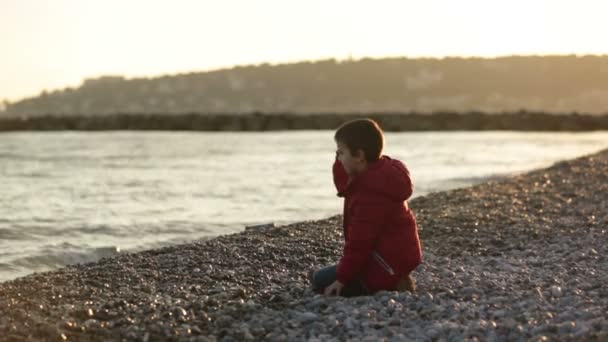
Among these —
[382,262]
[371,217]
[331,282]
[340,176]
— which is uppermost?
[340,176]

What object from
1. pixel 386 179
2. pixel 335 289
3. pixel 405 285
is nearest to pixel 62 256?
pixel 335 289

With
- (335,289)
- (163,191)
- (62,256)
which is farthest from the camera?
(163,191)

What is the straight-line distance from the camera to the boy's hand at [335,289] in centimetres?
697

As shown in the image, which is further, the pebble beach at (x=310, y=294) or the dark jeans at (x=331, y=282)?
the dark jeans at (x=331, y=282)

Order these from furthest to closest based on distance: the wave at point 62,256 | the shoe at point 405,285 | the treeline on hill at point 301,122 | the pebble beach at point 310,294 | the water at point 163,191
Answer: the treeline on hill at point 301,122
the water at point 163,191
the wave at point 62,256
the shoe at point 405,285
the pebble beach at point 310,294

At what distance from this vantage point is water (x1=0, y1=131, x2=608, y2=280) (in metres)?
13.5

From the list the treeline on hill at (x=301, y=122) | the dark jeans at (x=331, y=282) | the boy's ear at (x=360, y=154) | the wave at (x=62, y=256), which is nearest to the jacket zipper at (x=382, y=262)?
the dark jeans at (x=331, y=282)

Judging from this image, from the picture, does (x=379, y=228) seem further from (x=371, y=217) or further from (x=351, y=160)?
(x=351, y=160)

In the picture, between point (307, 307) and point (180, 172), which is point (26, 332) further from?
point (180, 172)

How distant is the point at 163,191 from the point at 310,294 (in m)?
14.4

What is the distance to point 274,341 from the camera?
6070 millimetres

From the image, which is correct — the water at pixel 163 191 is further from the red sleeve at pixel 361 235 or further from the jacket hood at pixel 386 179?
the jacket hood at pixel 386 179

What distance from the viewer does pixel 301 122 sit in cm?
7581

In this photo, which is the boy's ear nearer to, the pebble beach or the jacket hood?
the jacket hood
